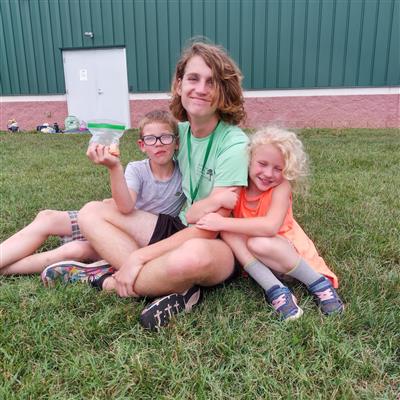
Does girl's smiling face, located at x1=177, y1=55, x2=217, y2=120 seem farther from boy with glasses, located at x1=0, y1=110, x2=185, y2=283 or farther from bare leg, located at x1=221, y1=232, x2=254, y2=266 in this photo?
bare leg, located at x1=221, y1=232, x2=254, y2=266

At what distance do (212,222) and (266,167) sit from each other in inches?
13.6

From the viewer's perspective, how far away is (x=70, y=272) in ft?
6.33

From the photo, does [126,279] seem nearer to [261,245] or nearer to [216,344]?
[216,344]

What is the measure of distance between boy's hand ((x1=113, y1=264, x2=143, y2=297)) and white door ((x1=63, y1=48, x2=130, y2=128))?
8.47 m

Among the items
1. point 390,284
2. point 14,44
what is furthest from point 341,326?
point 14,44

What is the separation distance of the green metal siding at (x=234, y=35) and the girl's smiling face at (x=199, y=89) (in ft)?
26.2

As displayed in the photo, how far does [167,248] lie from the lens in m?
1.76

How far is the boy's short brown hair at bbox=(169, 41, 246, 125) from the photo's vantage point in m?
1.81

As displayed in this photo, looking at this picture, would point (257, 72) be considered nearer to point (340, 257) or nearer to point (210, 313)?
point (340, 257)

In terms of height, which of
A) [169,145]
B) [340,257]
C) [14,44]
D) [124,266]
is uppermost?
[14,44]

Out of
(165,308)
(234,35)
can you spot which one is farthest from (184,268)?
(234,35)

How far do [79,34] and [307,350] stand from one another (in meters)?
9.88

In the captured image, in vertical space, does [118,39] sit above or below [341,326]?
above

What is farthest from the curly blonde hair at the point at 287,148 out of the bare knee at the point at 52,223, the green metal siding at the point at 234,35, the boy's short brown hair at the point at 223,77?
the green metal siding at the point at 234,35
